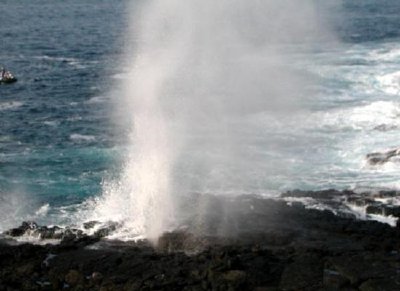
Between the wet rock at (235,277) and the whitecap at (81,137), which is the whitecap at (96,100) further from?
the wet rock at (235,277)

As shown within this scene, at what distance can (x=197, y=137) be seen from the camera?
219 ft

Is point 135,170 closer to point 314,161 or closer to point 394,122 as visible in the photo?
point 314,161

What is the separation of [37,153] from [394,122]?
120ft

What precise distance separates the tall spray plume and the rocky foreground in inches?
134

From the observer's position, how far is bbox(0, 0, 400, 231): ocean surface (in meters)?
54.3

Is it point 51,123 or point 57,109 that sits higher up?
point 57,109

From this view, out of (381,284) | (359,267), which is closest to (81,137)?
(359,267)

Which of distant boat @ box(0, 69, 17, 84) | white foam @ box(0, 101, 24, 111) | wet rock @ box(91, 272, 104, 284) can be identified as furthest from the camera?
distant boat @ box(0, 69, 17, 84)

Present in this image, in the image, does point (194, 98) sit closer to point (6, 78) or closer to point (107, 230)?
point (6, 78)

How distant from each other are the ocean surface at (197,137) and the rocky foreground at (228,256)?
23.8 feet

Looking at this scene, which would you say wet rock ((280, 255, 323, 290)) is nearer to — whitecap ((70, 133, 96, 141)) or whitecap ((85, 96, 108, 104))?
whitecap ((70, 133, 96, 141))

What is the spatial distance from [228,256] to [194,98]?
45.2 m

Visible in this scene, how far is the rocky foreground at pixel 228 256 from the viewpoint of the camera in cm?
3519

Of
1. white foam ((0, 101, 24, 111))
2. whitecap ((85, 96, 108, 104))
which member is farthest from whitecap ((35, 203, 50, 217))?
whitecap ((85, 96, 108, 104))
